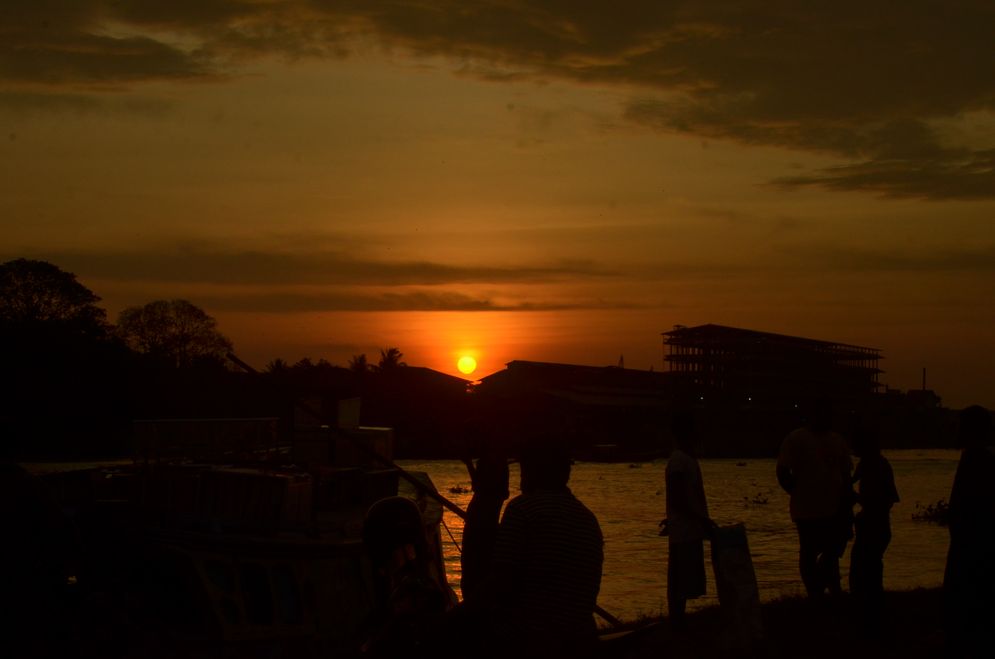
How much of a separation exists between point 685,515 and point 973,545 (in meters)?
2.45

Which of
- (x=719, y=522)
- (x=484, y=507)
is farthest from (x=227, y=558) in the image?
(x=719, y=522)

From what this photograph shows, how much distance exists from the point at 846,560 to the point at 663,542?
45.3ft

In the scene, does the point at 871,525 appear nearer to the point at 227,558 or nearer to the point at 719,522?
the point at 227,558

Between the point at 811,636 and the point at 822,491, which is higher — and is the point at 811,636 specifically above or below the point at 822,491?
below

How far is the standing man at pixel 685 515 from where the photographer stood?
31.1 ft

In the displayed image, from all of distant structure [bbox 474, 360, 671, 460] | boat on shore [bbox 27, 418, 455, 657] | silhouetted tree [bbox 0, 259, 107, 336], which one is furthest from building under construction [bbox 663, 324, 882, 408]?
boat on shore [bbox 27, 418, 455, 657]

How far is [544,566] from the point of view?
514 centimetres

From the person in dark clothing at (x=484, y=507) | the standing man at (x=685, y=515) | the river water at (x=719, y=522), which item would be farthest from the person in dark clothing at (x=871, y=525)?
the river water at (x=719, y=522)

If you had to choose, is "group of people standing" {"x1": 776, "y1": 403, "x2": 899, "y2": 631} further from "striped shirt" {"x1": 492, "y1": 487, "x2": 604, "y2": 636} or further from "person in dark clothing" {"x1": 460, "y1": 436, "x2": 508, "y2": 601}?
"striped shirt" {"x1": 492, "y1": 487, "x2": 604, "y2": 636}

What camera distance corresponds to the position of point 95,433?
69.3 meters

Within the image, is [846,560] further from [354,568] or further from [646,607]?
[354,568]

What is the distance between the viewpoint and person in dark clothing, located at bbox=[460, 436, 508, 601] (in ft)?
27.1

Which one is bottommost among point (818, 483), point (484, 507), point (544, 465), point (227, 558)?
point (227, 558)

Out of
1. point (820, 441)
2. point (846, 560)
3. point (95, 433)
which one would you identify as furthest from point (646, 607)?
point (95, 433)
